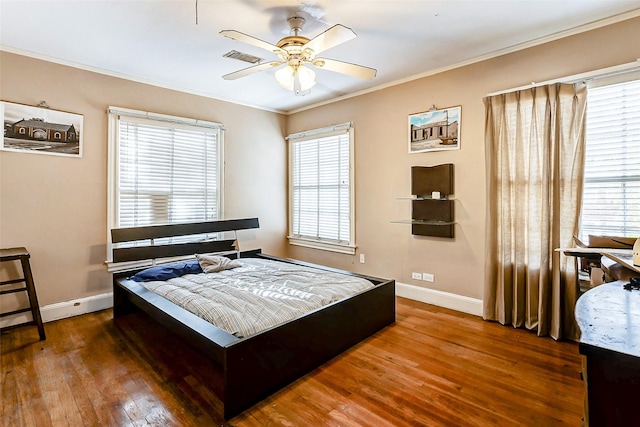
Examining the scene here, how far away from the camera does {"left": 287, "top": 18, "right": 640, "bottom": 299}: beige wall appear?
9.02ft

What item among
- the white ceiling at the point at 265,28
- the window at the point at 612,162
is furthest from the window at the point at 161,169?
the window at the point at 612,162

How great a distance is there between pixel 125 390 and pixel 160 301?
0.67m

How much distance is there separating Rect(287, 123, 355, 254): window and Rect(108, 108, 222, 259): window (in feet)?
4.13

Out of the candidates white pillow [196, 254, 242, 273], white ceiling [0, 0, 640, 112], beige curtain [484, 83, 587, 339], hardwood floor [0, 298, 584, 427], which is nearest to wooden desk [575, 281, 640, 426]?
hardwood floor [0, 298, 584, 427]

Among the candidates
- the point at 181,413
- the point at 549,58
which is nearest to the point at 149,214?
the point at 181,413

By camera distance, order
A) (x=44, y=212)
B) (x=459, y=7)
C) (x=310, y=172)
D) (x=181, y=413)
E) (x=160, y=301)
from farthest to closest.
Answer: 1. (x=310, y=172)
2. (x=44, y=212)
3. (x=160, y=301)
4. (x=459, y=7)
5. (x=181, y=413)

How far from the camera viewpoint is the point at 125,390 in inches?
82.4

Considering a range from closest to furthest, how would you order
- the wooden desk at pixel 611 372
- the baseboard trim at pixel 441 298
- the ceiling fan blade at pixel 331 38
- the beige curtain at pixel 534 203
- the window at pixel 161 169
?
1. the wooden desk at pixel 611 372
2. the ceiling fan blade at pixel 331 38
3. the beige curtain at pixel 534 203
4. the baseboard trim at pixel 441 298
5. the window at pixel 161 169

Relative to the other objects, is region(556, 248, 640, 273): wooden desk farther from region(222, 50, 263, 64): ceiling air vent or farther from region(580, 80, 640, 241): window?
region(222, 50, 263, 64): ceiling air vent

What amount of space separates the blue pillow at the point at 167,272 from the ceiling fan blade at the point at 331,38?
243 cm

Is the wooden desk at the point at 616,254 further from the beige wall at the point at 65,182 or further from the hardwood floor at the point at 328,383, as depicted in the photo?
the beige wall at the point at 65,182

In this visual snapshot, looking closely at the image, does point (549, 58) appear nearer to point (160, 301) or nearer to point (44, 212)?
point (160, 301)

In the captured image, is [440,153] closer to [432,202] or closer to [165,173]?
[432,202]

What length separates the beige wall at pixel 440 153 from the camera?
275 centimetres
